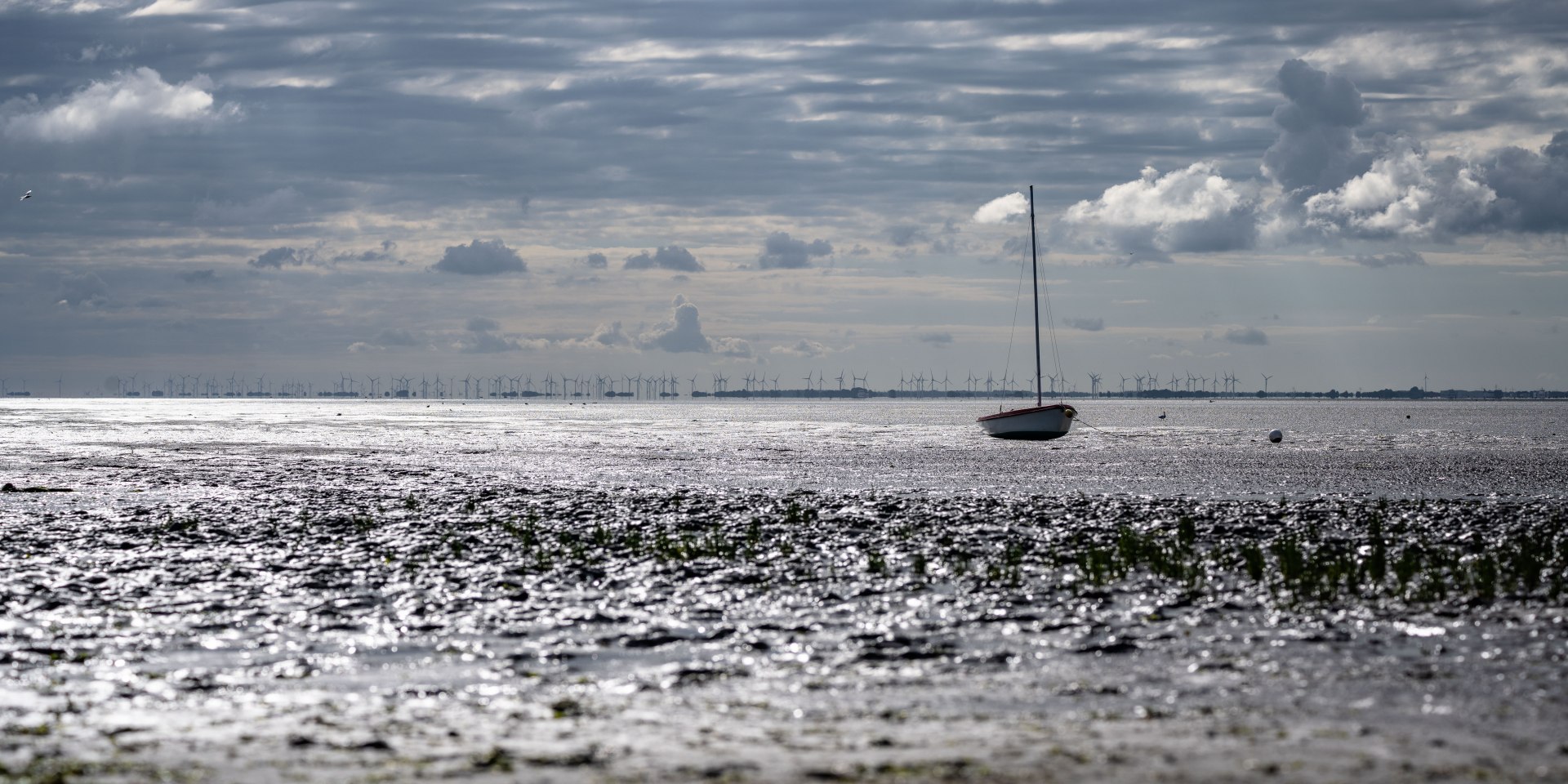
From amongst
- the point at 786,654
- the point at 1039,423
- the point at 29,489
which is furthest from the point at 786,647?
the point at 1039,423

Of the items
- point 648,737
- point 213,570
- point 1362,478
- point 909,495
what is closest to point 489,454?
point 909,495

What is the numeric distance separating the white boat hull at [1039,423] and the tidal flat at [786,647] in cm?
5744

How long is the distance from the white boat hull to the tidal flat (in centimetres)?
5744

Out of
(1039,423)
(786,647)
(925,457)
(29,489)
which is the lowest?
(925,457)

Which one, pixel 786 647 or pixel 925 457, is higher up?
pixel 786 647

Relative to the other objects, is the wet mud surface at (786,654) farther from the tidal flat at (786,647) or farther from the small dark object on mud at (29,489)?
the small dark object on mud at (29,489)

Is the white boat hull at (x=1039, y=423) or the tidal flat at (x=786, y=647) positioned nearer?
the tidal flat at (x=786, y=647)

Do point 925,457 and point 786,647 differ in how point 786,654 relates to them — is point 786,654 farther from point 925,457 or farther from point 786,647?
point 925,457

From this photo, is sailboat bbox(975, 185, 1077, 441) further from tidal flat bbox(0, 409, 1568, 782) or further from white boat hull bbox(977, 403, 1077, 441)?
tidal flat bbox(0, 409, 1568, 782)

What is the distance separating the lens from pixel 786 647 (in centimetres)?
2036

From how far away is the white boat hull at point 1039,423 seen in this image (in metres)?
100

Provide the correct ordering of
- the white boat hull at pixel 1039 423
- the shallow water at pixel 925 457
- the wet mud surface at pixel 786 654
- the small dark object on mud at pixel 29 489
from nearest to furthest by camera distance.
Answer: the wet mud surface at pixel 786 654 → the small dark object on mud at pixel 29 489 → the shallow water at pixel 925 457 → the white boat hull at pixel 1039 423

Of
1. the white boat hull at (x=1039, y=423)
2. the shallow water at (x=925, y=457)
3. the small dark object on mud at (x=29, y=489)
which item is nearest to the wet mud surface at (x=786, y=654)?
the small dark object on mud at (x=29, y=489)

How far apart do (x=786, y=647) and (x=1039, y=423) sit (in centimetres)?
8234
